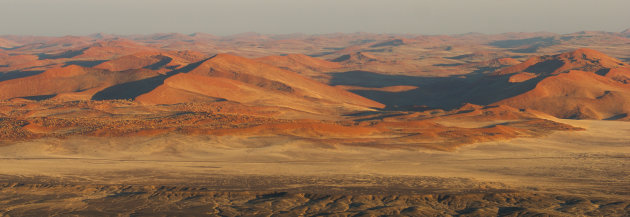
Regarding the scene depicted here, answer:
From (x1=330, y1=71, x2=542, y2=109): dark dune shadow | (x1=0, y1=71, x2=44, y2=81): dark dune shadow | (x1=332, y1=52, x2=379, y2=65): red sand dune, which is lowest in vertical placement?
(x1=332, y1=52, x2=379, y2=65): red sand dune

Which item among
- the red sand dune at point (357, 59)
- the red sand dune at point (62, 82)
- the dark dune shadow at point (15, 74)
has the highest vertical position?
the red sand dune at point (62, 82)

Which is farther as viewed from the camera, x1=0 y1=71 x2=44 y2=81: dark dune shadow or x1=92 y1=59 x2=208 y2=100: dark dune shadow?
x1=0 y1=71 x2=44 y2=81: dark dune shadow

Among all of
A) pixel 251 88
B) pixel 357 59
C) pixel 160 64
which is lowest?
pixel 357 59

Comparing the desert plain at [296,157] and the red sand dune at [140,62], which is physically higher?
the desert plain at [296,157]

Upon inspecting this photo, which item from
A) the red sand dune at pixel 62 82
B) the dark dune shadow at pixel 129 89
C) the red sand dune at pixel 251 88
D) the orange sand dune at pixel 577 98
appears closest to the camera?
the orange sand dune at pixel 577 98

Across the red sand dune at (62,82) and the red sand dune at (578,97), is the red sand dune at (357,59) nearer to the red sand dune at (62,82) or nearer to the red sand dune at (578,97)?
the red sand dune at (578,97)

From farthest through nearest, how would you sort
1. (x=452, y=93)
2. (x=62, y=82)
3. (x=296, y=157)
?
1. (x=452, y=93)
2. (x=62, y=82)
3. (x=296, y=157)

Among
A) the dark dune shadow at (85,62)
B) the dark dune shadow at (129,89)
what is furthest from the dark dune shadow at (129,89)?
the dark dune shadow at (85,62)

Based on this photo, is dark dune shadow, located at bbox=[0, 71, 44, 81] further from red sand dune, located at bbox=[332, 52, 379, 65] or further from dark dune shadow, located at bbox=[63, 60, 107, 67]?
red sand dune, located at bbox=[332, 52, 379, 65]

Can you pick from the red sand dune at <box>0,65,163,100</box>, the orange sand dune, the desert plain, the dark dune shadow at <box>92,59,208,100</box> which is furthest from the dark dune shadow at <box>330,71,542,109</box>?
the red sand dune at <box>0,65,163,100</box>

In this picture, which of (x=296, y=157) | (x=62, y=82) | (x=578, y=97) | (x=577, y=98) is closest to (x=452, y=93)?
(x=578, y=97)

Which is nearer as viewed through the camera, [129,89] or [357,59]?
[129,89]

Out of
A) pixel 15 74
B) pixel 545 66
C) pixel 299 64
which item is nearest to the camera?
pixel 545 66

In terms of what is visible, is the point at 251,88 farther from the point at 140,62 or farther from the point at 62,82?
the point at 140,62
